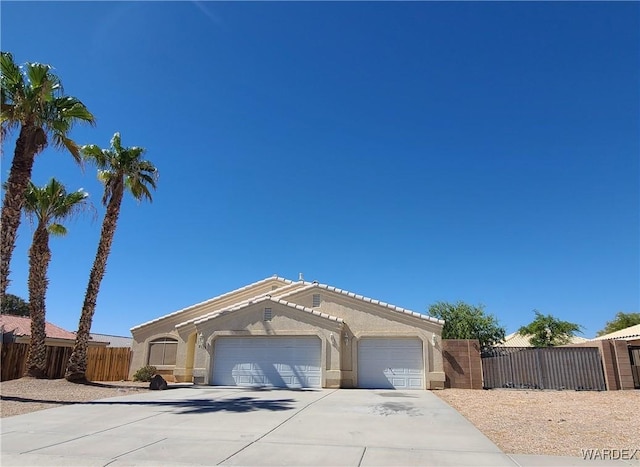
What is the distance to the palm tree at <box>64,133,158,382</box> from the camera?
63.1ft

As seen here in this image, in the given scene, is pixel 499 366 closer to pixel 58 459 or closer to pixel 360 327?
pixel 360 327

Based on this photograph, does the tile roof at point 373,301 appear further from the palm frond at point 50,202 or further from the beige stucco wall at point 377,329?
the palm frond at point 50,202

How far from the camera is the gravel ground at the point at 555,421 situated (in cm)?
760

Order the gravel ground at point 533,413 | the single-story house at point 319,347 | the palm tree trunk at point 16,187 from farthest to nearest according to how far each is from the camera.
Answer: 1. the single-story house at point 319,347
2. the palm tree trunk at point 16,187
3. the gravel ground at point 533,413

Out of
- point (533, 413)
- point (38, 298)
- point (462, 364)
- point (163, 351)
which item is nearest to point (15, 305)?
point (163, 351)

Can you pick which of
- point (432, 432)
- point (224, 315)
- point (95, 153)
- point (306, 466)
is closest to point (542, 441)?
point (432, 432)

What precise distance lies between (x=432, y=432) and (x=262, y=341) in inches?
535

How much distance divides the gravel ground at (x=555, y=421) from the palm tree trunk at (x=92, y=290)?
50.9 feet

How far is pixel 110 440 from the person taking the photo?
7.77 meters

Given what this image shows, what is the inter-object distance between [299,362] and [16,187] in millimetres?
13424

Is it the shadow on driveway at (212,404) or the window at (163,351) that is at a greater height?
the window at (163,351)

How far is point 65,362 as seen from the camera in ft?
70.7

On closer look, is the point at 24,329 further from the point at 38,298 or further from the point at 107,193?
the point at 107,193

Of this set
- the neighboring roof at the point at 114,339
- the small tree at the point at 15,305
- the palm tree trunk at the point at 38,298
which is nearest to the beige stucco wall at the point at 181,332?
the palm tree trunk at the point at 38,298
